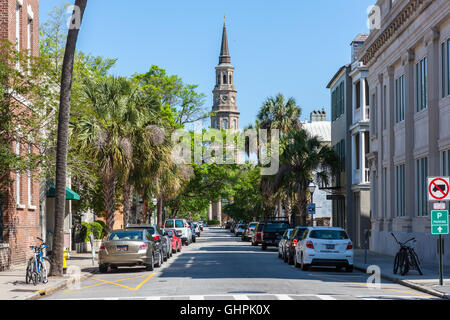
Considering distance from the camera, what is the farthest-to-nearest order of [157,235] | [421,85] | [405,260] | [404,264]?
[421,85], [157,235], [404,264], [405,260]

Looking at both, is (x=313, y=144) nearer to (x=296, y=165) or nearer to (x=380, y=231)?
(x=296, y=165)

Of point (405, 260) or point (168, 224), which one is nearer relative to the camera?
point (405, 260)

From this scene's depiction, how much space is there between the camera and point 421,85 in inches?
1282

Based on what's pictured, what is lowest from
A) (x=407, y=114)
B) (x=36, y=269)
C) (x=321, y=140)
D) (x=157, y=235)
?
(x=36, y=269)

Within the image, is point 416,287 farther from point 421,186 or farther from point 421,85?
point 421,85

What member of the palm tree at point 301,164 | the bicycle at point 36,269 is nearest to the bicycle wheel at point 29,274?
the bicycle at point 36,269

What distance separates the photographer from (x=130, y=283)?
2106cm

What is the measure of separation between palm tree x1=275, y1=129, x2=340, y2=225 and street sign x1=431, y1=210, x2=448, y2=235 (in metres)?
27.3

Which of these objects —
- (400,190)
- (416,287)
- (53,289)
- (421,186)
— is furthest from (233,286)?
(400,190)

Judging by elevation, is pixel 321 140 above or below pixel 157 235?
above

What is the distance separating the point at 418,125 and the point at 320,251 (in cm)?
969

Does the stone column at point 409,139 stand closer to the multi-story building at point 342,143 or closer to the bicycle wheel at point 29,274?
the multi-story building at point 342,143

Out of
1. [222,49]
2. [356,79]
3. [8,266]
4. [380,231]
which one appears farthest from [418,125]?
[222,49]

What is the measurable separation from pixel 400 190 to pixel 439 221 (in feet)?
55.8
